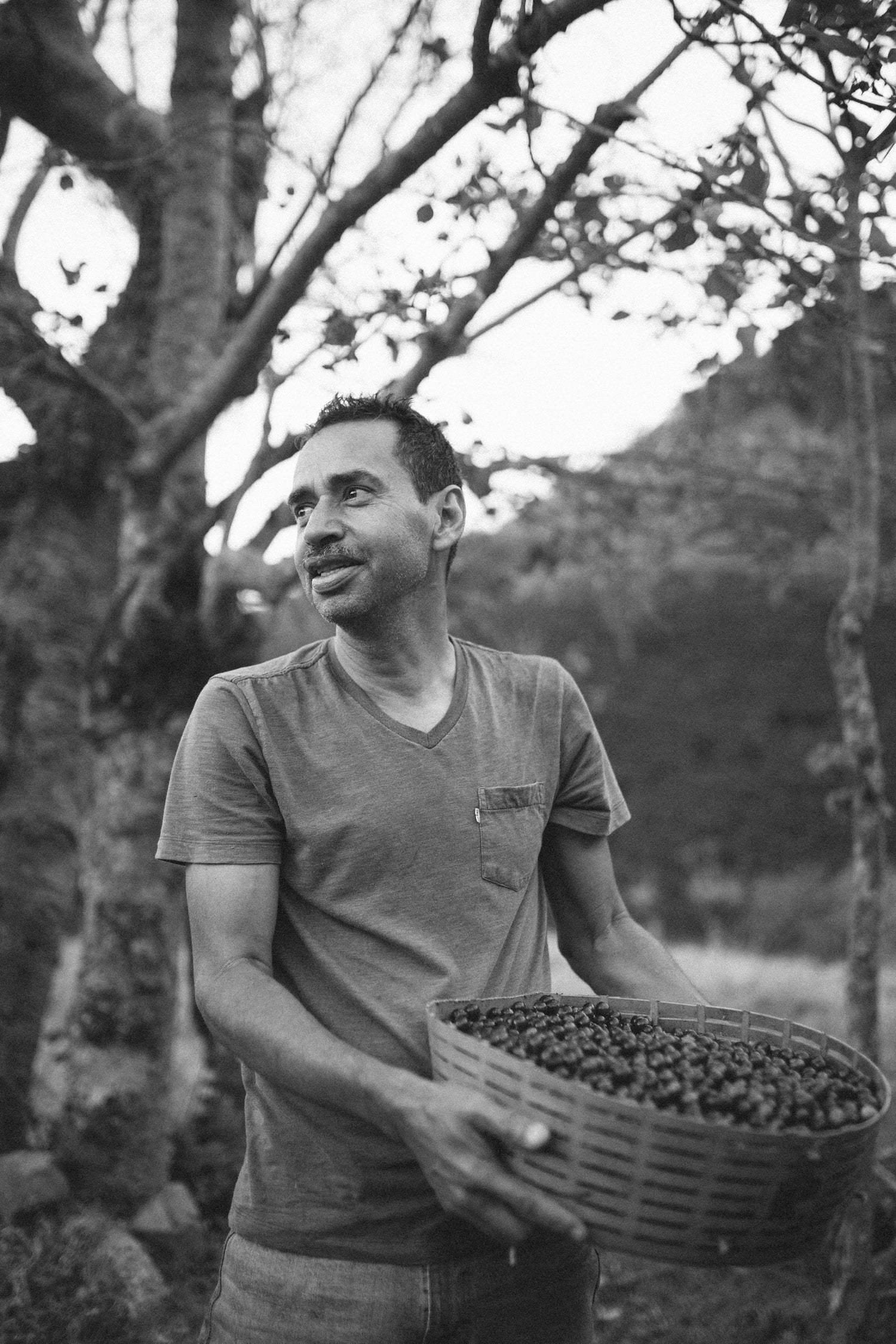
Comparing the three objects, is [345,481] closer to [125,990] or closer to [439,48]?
[439,48]

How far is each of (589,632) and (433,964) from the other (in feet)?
29.7

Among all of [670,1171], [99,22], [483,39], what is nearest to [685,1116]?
[670,1171]

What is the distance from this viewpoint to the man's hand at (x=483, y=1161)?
1.45 metres

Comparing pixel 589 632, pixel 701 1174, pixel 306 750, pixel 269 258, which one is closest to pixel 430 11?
pixel 269 258

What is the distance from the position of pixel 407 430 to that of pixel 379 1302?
1511mm

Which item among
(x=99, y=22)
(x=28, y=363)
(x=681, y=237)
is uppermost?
(x=99, y=22)

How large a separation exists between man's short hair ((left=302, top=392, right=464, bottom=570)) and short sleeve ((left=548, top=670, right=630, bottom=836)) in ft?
1.40

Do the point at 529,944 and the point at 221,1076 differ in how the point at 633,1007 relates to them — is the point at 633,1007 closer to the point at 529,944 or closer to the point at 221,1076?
the point at 529,944

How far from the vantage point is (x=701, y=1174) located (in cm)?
142

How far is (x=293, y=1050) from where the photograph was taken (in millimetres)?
1656

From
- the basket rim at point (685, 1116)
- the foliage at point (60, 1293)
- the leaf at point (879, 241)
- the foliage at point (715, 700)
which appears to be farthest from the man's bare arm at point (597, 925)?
the foliage at point (715, 700)

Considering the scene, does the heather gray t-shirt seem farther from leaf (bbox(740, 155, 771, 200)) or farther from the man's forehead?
leaf (bbox(740, 155, 771, 200))

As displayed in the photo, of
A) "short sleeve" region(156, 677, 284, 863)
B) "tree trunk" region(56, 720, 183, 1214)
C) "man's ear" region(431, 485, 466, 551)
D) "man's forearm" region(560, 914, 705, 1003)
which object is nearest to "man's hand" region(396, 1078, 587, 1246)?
"short sleeve" region(156, 677, 284, 863)

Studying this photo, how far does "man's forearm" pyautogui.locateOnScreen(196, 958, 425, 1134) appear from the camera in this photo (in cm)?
156
